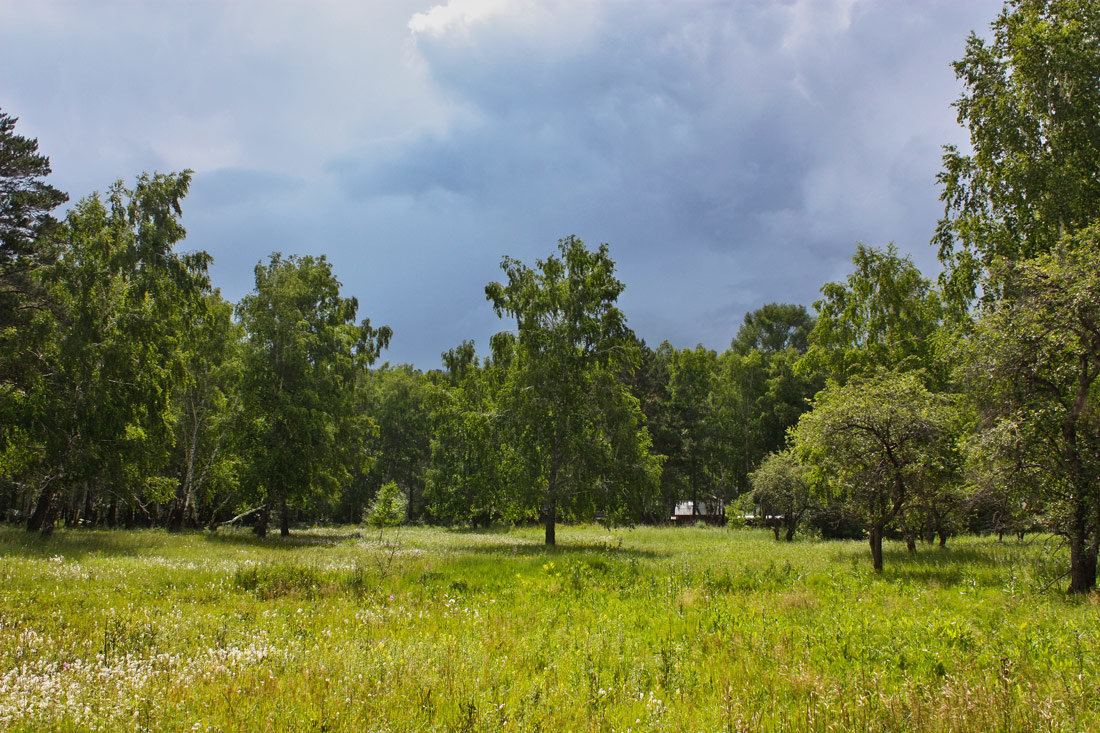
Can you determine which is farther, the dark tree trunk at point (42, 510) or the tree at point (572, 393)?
the tree at point (572, 393)

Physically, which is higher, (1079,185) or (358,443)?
(1079,185)

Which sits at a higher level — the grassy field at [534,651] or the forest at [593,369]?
the forest at [593,369]

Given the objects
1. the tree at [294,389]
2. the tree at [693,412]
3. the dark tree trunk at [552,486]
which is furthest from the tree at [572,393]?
the tree at [693,412]

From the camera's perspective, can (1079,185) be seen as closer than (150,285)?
Yes

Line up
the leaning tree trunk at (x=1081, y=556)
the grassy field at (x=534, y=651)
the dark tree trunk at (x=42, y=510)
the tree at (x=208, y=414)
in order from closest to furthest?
the grassy field at (x=534, y=651) → the leaning tree trunk at (x=1081, y=556) → the dark tree trunk at (x=42, y=510) → the tree at (x=208, y=414)

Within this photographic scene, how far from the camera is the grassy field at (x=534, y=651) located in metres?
5.24

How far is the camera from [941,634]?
818cm

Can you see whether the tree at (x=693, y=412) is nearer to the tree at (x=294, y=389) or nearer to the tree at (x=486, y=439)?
the tree at (x=486, y=439)

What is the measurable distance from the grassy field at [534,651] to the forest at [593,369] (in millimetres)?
3975

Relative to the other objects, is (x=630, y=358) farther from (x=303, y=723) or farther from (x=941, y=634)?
(x=303, y=723)

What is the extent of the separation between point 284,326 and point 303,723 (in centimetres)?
2977

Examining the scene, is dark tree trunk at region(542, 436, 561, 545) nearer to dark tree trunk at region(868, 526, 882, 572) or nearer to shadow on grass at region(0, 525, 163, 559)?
dark tree trunk at region(868, 526, 882, 572)

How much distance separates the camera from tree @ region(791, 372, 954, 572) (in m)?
16.1

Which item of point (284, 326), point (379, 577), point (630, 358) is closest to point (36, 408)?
point (284, 326)
